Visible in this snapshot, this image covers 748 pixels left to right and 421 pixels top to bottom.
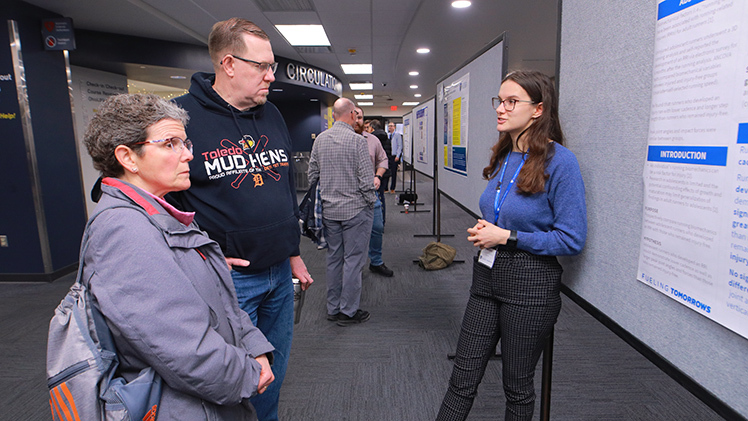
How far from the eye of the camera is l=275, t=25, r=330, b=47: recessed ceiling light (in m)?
5.15

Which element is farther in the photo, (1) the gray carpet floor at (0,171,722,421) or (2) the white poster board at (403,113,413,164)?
(2) the white poster board at (403,113,413,164)

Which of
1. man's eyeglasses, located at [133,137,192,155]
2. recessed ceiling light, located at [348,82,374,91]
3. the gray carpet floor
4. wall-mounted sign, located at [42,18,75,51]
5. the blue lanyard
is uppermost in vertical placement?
recessed ceiling light, located at [348,82,374,91]

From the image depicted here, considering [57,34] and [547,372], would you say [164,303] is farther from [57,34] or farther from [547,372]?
[57,34]

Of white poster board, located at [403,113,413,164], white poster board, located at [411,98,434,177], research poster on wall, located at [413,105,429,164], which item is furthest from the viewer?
white poster board, located at [403,113,413,164]

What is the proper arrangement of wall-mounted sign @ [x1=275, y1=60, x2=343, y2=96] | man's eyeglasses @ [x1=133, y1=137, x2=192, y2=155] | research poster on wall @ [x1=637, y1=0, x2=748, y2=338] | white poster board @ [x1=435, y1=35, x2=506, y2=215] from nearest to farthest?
research poster on wall @ [x1=637, y1=0, x2=748, y2=338] → man's eyeglasses @ [x1=133, y1=137, x2=192, y2=155] → white poster board @ [x1=435, y1=35, x2=506, y2=215] → wall-mounted sign @ [x1=275, y1=60, x2=343, y2=96]

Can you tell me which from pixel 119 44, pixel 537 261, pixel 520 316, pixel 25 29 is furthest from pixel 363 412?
pixel 119 44

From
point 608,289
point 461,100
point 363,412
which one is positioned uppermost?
point 461,100

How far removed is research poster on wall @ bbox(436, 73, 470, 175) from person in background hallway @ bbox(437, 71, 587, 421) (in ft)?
3.98

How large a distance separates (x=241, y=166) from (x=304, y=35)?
4.97 metres

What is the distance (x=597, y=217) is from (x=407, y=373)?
140cm

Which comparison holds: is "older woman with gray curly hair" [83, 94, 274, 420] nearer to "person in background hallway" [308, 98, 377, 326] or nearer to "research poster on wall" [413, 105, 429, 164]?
"person in background hallway" [308, 98, 377, 326]

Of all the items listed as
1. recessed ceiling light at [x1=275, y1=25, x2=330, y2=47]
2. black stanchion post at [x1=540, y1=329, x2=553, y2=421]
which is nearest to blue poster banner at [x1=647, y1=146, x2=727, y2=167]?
black stanchion post at [x1=540, y1=329, x2=553, y2=421]

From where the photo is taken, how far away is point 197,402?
811 mm

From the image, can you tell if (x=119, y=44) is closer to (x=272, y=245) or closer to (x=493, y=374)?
(x=272, y=245)
